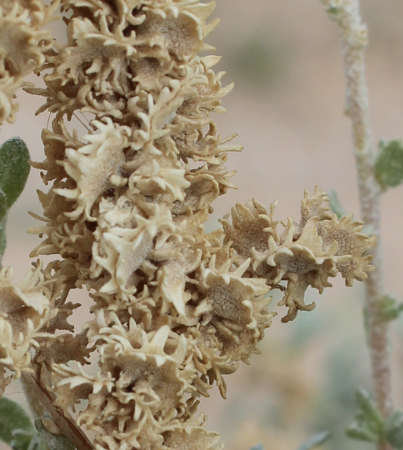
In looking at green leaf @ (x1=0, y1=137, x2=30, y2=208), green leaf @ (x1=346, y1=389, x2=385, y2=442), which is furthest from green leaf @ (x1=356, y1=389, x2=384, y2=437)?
green leaf @ (x1=0, y1=137, x2=30, y2=208)

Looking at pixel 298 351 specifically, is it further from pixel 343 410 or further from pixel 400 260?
pixel 400 260

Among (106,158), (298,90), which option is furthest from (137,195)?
(298,90)

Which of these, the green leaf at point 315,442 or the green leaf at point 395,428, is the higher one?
the green leaf at point 395,428

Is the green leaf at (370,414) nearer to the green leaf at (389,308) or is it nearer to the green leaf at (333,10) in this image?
the green leaf at (389,308)

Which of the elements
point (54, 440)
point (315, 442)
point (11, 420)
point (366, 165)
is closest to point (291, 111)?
point (366, 165)

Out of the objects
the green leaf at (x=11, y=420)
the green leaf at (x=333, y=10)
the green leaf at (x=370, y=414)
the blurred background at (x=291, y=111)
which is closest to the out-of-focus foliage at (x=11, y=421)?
the green leaf at (x=11, y=420)

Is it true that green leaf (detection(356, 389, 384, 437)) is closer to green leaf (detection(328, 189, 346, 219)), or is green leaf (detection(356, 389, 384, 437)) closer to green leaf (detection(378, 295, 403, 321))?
green leaf (detection(378, 295, 403, 321))
